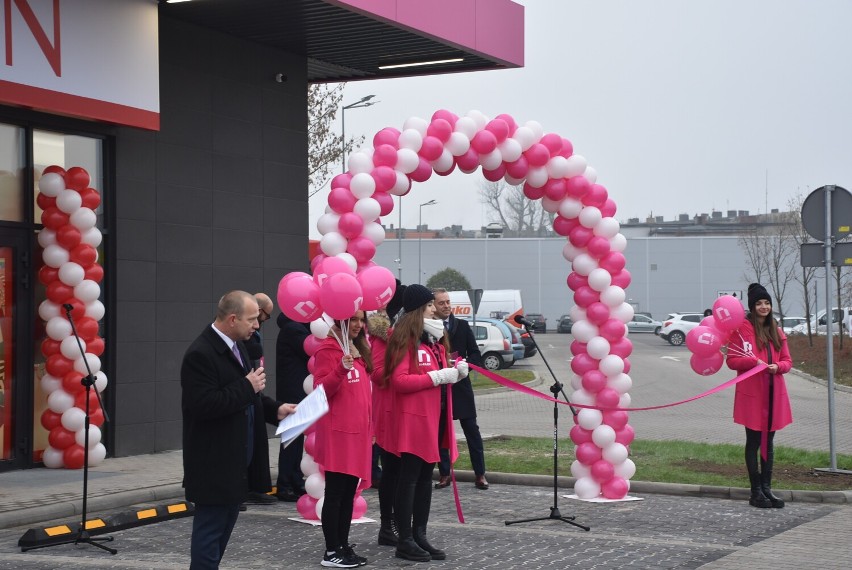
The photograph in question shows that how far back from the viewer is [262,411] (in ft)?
21.6

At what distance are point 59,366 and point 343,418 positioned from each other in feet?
18.3

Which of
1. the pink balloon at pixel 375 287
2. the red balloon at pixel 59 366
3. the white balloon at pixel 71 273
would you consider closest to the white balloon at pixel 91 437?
the red balloon at pixel 59 366

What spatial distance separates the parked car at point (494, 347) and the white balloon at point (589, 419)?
904 inches

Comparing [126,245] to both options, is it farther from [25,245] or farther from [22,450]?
[22,450]

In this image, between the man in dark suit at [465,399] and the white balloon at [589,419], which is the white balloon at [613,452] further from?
the man in dark suit at [465,399]

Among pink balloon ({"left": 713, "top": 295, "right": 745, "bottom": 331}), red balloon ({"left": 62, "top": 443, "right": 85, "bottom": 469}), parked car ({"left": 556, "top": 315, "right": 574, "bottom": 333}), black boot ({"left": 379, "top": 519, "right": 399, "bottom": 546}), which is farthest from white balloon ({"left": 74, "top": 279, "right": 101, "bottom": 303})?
parked car ({"left": 556, "top": 315, "right": 574, "bottom": 333})

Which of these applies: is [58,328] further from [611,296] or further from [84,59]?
[611,296]

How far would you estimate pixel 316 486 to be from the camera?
31.4 ft

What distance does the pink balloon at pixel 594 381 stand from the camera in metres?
11.0

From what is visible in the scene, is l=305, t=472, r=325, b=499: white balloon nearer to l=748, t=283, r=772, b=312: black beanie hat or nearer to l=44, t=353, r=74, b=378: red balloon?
l=44, t=353, r=74, b=378: red balloon

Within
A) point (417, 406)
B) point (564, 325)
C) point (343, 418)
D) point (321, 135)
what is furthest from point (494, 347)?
point (564, 325)

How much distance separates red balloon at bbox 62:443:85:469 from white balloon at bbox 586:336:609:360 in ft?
18.3

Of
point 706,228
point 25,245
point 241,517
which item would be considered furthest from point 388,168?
point 706,228

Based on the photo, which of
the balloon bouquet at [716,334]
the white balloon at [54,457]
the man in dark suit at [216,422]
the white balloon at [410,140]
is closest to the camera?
the man in dark suit at [216,422]
